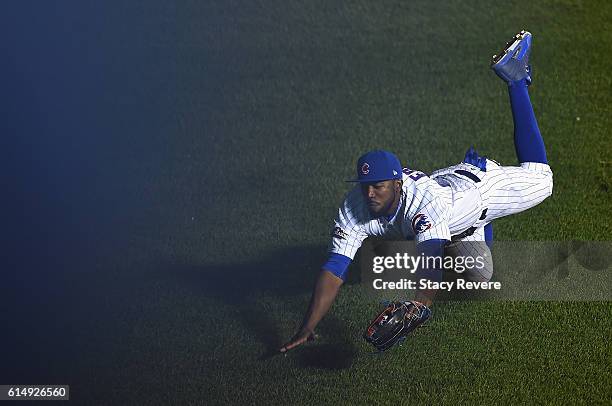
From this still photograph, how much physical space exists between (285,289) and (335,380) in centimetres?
176

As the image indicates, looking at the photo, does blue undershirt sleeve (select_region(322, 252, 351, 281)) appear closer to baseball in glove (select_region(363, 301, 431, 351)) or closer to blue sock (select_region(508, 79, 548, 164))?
baseball in glove (select_region(363, 301, 431, 351))

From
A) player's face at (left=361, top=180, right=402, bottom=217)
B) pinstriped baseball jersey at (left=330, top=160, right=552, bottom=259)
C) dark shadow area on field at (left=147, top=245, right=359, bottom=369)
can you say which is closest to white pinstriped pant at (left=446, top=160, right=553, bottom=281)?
pinstriped baseball jersey at (left=330, top=160, right=552, bottom=259)

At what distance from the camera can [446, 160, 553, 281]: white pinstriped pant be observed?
33.8ft

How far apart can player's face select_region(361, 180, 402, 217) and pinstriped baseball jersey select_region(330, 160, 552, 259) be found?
13cm

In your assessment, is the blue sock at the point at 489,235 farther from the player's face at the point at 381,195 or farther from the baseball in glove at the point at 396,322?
the baseball in glove at the point at 396,322

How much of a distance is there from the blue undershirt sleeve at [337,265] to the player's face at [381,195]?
55 centimetres

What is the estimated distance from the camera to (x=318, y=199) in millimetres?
12617

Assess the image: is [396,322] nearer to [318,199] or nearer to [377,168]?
[377,168]

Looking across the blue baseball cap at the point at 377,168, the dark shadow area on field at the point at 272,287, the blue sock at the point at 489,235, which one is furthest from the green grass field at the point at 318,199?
the blue baseball cap at the point at 377,168

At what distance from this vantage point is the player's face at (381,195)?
8898mm

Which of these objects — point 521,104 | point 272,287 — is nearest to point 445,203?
point 521,104

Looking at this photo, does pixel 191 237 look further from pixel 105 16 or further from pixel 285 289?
pixel 105 16

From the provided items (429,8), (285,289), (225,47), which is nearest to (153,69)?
(225,47)

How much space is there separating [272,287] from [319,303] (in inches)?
76.1
